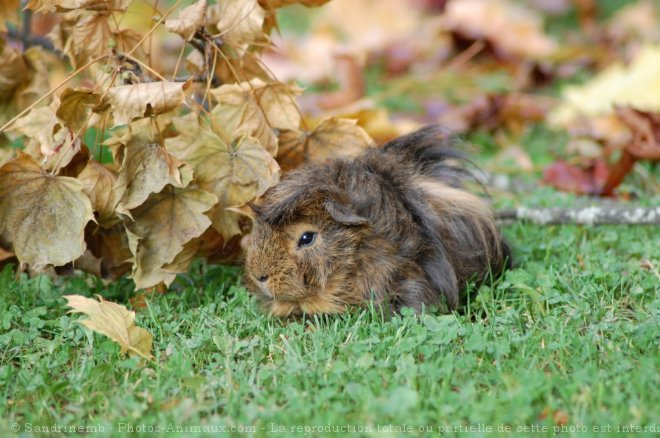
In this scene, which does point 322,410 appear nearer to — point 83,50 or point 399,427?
point 399,427

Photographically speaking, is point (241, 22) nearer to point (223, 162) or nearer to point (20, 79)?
point (223, 162)

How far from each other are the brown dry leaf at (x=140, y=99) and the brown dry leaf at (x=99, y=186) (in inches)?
12.2

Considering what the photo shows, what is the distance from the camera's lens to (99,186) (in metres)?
2.41

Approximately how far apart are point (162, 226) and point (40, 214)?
37cm

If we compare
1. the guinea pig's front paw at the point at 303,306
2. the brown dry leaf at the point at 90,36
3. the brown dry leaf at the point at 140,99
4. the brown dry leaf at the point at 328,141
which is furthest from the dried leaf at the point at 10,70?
the guinea pig's front paw at the point at 303,306

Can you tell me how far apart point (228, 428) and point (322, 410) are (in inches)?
8.9

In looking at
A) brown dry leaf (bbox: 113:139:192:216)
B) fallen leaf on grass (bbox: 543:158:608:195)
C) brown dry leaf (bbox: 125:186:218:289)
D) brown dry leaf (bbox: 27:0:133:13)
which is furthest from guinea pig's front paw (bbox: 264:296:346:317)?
fallen leaf on grass (bbox: 543:158:608:195)

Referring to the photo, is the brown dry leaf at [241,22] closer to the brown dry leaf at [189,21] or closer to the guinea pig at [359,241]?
the brown dry leaf at [189,21]

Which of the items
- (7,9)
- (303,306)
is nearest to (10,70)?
(7,9)

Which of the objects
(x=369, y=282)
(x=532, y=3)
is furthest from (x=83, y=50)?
(x=532, y=3)

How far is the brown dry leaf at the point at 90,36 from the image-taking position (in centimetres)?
254

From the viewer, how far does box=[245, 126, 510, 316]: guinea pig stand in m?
2.28

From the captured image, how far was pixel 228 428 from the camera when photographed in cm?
175

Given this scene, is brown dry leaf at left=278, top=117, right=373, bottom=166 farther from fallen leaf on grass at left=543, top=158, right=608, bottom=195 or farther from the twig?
fallen leaf on grass at left=543, top=158, right=608, bottom=195
